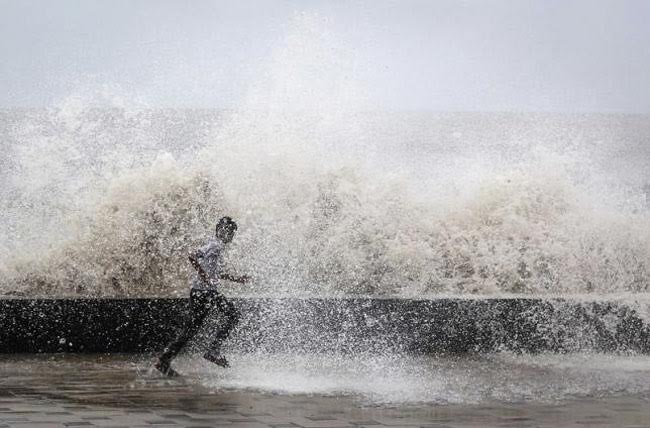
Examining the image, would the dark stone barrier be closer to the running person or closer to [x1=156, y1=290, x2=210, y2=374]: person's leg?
the running person

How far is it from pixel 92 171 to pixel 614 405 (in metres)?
9.09

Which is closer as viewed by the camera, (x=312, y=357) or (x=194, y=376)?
(x=194, y=376)

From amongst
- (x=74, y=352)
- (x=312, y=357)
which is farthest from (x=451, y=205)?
(x=74, y=352)

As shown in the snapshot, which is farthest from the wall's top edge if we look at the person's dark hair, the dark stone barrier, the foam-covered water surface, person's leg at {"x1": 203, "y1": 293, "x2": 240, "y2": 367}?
the person's dark hair

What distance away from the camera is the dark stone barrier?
33.7 feet

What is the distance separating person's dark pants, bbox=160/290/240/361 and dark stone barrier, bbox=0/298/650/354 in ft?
4.31

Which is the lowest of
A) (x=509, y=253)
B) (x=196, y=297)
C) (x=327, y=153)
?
(x=196, y=297)

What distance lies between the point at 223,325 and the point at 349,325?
5.34ft

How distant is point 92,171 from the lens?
15.2m

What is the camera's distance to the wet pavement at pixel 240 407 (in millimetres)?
6781

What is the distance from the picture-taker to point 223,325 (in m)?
9.29

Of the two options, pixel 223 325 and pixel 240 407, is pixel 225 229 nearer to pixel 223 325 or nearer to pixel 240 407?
pixel 223 325

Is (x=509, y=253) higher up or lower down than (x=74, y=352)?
higher up

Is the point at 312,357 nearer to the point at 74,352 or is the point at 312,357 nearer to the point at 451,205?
the point at 74,352
